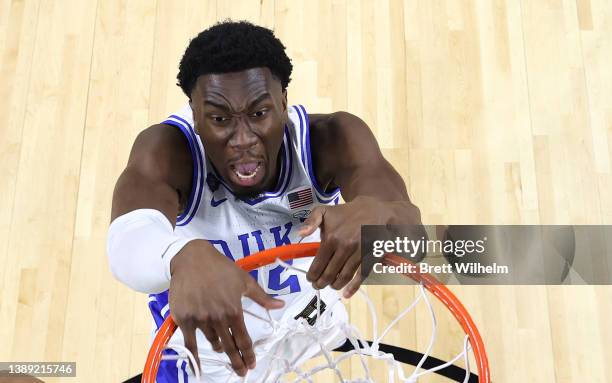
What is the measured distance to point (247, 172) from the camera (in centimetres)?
127

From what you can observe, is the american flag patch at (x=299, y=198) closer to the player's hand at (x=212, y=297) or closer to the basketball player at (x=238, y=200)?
the basketball player at (x=238, y=200)

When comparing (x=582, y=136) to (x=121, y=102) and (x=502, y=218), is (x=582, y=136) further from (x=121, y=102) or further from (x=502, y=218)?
(x=121, y=102)

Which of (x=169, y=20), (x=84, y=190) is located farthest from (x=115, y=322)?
(x=169, y=20)

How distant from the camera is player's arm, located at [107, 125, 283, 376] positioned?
3.11 feet

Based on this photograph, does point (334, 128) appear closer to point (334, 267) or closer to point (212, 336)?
point (334, 267)

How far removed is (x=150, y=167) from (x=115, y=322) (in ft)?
2.34

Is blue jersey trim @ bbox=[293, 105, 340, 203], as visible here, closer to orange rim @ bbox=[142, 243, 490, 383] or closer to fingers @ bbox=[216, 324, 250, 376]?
orange rim @ bbox=[142, 243, 490, 383]

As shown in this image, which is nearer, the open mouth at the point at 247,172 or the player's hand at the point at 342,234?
the player's hand at the point at 342,234

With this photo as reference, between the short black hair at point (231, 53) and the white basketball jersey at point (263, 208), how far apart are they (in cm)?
13

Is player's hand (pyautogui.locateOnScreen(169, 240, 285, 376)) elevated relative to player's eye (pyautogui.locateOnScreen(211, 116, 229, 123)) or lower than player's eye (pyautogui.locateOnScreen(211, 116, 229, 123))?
lower

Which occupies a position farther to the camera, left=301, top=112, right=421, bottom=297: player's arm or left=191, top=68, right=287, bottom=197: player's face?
left=191, top=68, right=287, bottom=197: player's face

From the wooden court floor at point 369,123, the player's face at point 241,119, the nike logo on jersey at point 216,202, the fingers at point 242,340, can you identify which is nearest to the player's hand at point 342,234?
the fingers at point 242,340

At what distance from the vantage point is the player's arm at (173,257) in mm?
948

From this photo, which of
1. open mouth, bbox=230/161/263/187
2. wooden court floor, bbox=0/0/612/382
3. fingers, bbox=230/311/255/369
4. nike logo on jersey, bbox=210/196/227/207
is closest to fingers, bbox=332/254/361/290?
fingers, bbox=230/311/255/369
